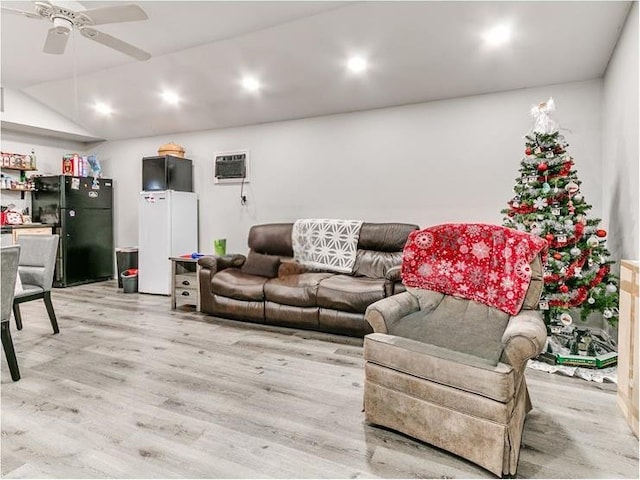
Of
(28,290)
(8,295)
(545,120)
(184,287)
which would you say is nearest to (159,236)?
(184,287)

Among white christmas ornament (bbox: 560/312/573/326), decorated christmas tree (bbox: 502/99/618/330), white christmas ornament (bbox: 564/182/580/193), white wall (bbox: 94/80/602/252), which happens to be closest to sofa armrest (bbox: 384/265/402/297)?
decorated christmas tree (bbox: 502/99/618/330)

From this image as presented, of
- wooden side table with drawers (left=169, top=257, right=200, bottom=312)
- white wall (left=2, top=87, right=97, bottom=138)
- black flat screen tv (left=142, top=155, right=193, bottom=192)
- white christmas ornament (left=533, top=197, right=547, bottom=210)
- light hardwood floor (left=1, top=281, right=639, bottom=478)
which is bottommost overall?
light hardwood floor (left=1, top=281, right=639, bottom=478)

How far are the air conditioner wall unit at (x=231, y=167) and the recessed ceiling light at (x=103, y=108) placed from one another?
165 cm

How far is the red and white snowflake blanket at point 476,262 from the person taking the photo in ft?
6.71

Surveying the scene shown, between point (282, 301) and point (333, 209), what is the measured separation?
151cm

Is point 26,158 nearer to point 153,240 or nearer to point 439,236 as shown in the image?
point 153,240

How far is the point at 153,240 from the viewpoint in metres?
4.98

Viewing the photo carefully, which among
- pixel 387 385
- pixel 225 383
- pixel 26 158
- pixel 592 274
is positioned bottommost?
pixel 225 383

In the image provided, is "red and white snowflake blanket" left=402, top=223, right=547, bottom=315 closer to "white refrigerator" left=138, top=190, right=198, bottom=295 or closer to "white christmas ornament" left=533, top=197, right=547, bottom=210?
"white christmas ornament" left=533, top=197, right=547, bottom=210

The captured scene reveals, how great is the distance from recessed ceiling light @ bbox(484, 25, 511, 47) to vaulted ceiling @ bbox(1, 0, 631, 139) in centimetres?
5

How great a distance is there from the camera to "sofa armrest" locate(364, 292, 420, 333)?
Result: 2004 mm

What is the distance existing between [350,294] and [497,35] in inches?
98.7

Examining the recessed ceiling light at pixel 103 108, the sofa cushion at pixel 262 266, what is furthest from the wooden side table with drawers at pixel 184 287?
the recessed ceiling light at pixel 103 108

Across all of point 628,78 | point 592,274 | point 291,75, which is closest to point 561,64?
point 628,78
